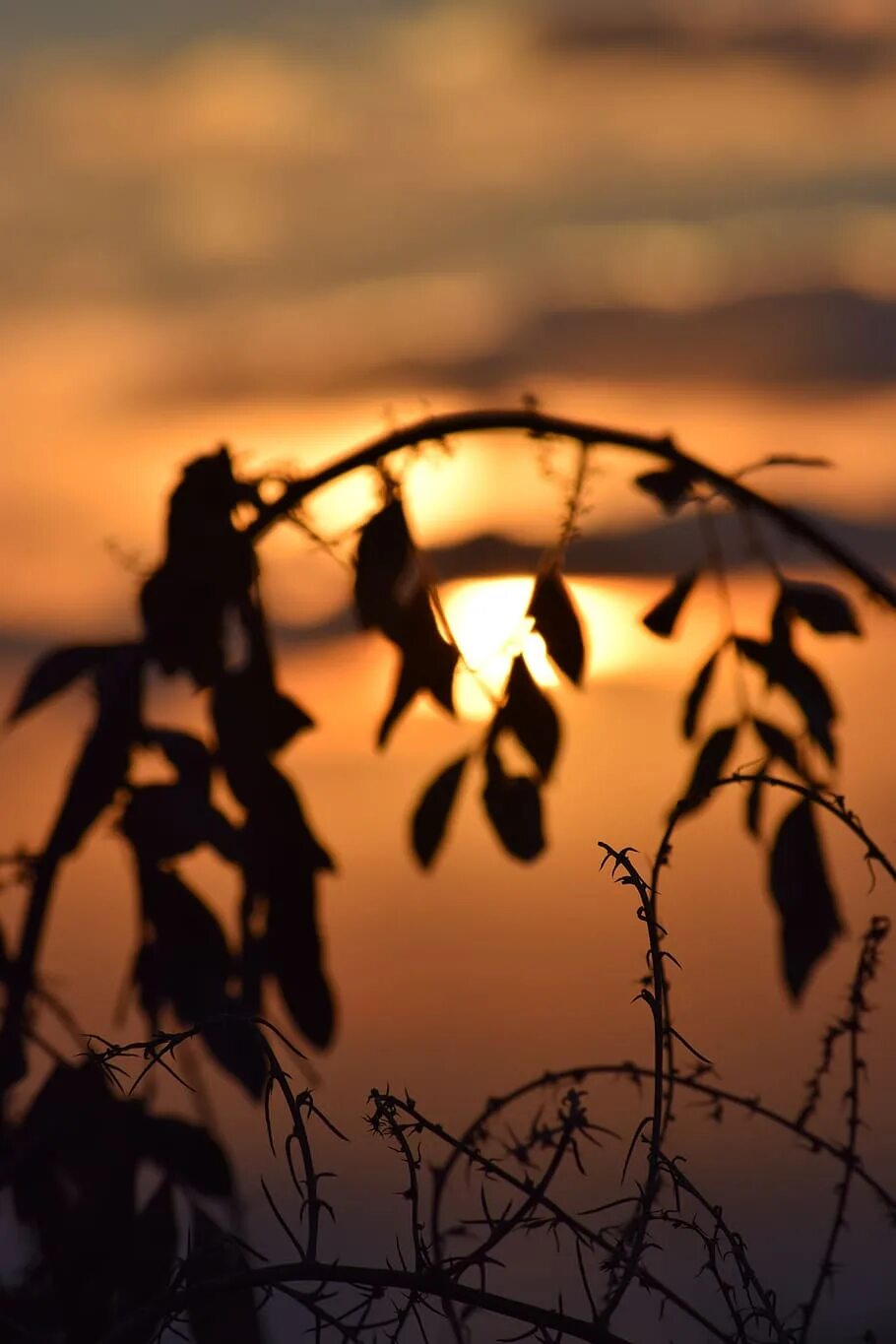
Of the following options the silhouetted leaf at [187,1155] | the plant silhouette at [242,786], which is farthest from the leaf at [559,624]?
the silhouetted leaf at [187,1155]

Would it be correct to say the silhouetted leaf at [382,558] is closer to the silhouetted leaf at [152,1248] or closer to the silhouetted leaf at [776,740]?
the silhouetted leaf at [776,740]

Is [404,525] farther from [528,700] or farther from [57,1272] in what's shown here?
[57,1272]

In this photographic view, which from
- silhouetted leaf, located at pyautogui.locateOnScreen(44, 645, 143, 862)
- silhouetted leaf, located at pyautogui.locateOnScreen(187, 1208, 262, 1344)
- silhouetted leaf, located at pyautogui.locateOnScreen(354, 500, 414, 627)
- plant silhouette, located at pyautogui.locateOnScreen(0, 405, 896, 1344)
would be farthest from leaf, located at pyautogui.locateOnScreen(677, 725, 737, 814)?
silhouetted leaf, located at pyautogui.locateOnScreen(187, 1208, 262, 1344)

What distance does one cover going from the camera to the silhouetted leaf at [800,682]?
187cm

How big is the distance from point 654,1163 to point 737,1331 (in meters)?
0.12

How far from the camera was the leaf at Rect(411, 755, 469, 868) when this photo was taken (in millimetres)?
1955

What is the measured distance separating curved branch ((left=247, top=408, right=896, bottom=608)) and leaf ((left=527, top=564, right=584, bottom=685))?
149 millimetres

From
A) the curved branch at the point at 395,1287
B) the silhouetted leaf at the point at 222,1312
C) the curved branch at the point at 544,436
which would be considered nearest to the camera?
the curved branch at the point at 395,1287

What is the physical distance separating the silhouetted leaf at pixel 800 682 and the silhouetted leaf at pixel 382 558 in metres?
0.43

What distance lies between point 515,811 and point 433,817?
0.19 m

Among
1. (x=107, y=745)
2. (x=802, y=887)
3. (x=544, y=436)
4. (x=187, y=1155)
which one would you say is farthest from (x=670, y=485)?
(x=187, y=1155)

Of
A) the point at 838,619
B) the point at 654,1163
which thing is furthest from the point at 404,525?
the point at 654,1163

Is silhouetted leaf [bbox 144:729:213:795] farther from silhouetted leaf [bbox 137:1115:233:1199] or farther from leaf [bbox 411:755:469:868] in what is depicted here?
silhouetted leaf [bbox 137:1115:233:1199]

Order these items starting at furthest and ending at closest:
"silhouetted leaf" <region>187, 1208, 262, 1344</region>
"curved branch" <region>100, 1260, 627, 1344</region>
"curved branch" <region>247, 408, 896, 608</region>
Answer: "curved branch" <region>247, 408, 896, 608</region>
"silhouetted leaf" <region>187, 1208, 262, 1344</region>
"curved branch" <region>100, 1260, 627, 1344</region>
